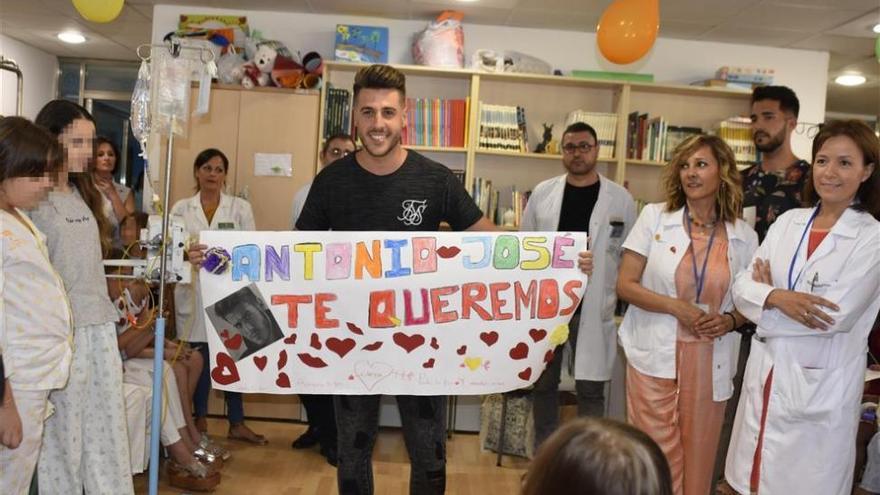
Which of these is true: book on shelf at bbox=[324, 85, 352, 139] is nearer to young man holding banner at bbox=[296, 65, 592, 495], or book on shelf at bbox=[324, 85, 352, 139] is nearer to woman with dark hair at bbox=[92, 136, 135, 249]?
woman with dark hair at bbox=[92, 136, 135, 249]

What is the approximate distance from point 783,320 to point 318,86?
355cm

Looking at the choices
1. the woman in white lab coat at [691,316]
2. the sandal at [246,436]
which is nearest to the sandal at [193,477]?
the sandal at [246,436]

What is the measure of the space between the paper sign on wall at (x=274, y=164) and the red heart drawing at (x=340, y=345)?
2708 millimetres

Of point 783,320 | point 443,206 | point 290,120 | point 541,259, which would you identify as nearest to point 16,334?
point 443,206

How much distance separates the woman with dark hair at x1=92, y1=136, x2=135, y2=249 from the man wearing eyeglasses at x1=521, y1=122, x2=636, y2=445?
214 cm

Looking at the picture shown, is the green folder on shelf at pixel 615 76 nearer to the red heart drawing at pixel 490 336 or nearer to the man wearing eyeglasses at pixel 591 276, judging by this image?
the man wearing eyeglasses at pixel 591 276

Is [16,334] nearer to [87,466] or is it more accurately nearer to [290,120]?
[87,466]

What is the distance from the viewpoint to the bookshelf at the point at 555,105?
5164 millimetres

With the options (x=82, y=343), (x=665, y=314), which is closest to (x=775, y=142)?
(x=665, y=314)

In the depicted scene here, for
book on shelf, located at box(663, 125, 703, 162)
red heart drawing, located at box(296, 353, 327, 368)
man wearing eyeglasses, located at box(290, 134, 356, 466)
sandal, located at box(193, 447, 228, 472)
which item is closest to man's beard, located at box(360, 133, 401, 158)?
red heart drawing, located at box(296, 353, 327, 368)

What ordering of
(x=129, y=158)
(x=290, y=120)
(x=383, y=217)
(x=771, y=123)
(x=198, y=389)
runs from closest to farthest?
(x=383, y=217) → (x=771, y=123) → (x=198, y=389) → (x=290, y=120) → (x=129, y=158)

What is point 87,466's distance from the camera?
8.86ft

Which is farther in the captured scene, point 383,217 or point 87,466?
point 87,466

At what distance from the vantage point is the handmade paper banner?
2357 millimetres
